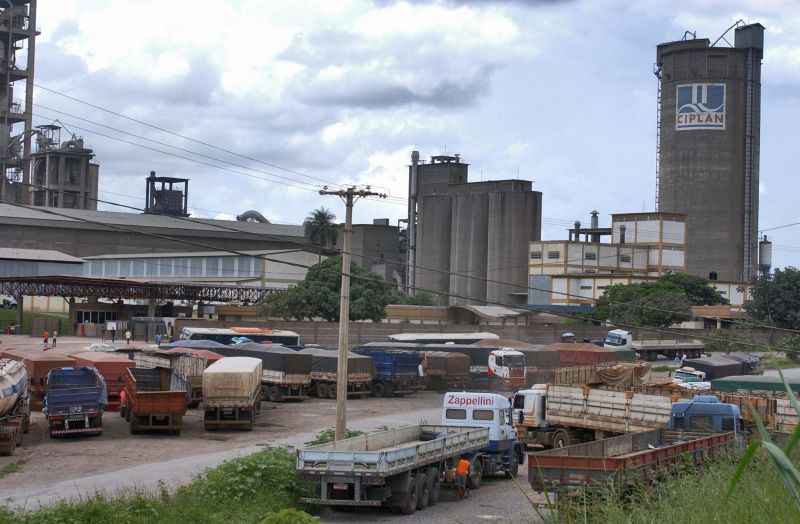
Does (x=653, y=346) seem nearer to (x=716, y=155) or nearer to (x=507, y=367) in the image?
(x=507, y=367)

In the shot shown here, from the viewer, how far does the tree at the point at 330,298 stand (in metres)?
91.6

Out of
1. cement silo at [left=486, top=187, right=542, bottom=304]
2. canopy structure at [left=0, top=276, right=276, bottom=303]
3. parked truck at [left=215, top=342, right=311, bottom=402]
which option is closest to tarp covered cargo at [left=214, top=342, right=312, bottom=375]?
parked truck at [left=215, top=342, right=311, bottom=402]

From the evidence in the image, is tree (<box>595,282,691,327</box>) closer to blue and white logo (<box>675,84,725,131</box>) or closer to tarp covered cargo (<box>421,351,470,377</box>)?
blue and white logo (<box>675,84,725,131</box>)

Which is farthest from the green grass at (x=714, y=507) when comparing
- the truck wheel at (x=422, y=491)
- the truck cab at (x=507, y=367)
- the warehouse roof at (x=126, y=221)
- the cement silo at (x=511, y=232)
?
the cement silo at (x=511, y=232)

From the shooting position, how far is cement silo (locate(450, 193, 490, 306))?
14062cm

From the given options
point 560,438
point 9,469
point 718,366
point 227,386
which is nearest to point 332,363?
point 227,386

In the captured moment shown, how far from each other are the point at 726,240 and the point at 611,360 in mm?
75715

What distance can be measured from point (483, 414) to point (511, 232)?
10924 cm

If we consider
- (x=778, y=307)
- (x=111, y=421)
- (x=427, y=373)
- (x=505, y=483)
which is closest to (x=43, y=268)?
(x=427, y=373)

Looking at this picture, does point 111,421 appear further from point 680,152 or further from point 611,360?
point 680,152

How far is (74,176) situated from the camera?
14500 centimetres

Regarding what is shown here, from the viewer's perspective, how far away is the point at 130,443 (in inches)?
1330

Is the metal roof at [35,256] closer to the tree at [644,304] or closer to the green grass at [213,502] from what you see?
the tree at [644,304]

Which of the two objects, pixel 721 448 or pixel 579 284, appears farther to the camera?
pixel 579 284
